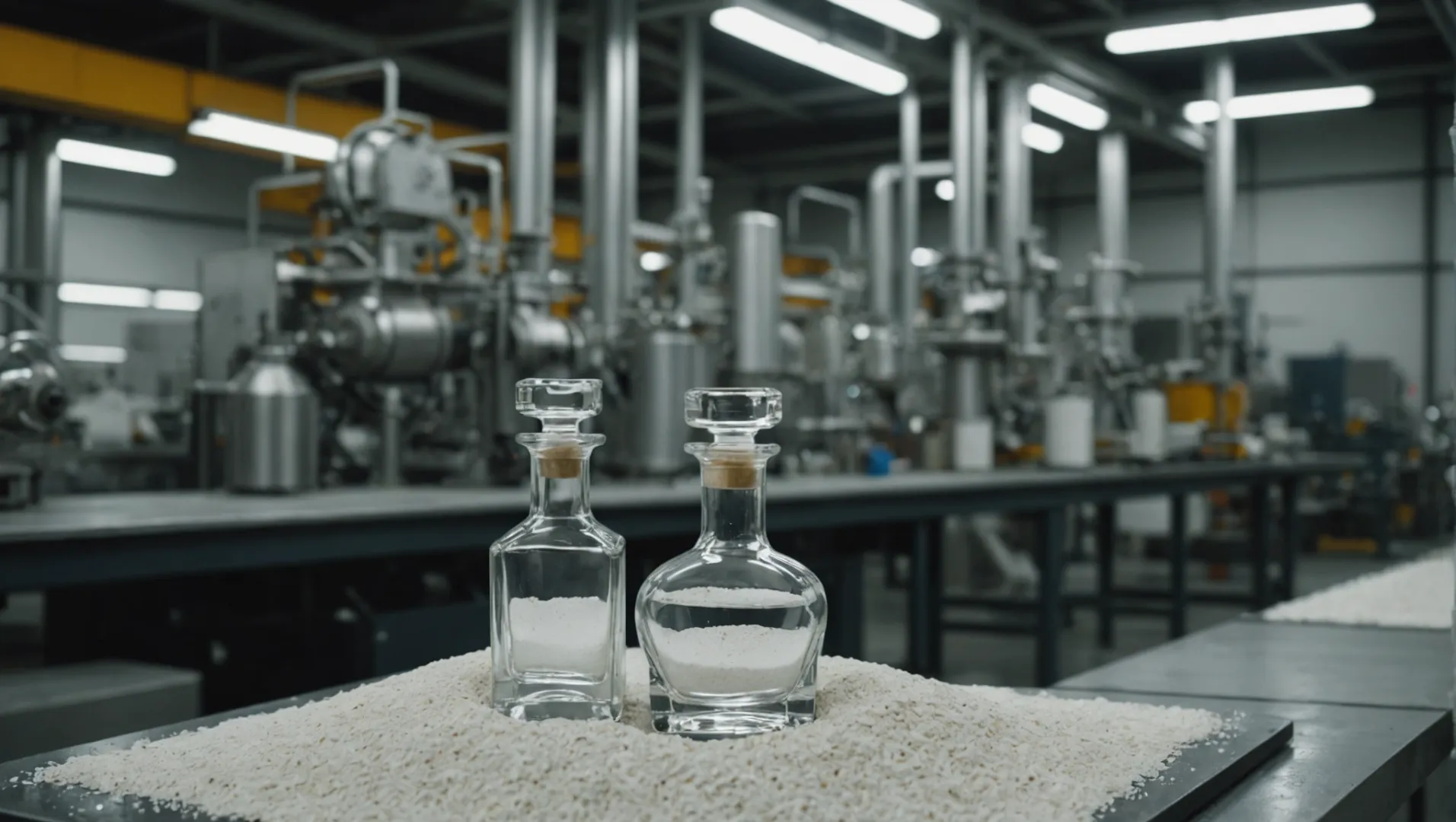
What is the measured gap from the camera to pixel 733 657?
2.67 feet

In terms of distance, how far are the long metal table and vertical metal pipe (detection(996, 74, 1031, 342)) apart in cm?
93

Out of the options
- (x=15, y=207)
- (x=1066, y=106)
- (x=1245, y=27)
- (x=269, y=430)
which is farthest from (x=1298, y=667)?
(x=15, y=207)

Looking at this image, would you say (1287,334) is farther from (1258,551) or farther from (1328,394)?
(1258,551)

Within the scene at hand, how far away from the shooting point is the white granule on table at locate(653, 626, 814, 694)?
2.66 feet

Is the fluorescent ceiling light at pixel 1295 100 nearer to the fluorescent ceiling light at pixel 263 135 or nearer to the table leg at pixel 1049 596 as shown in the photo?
the table leg at pixel 1049 596

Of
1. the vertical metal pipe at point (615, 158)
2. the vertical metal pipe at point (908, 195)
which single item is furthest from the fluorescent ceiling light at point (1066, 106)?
the vertical metal pipe at point (615, 158)

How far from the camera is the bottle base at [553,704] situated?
34.0 inches

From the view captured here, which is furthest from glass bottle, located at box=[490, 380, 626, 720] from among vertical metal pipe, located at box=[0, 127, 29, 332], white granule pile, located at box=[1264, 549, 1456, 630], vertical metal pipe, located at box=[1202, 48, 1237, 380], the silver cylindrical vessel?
vertical metal pipe, located at box=[0, 127, 29, 332]

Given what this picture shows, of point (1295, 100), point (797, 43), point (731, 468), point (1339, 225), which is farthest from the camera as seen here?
point (1339, 225)

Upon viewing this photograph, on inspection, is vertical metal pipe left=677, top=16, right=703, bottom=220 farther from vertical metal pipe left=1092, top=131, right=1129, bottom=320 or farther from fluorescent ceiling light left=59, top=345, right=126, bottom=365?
fluorescent ceiling light left=59, top=345, right=126, bottom=365

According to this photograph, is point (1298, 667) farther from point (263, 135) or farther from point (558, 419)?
point (263, 135)

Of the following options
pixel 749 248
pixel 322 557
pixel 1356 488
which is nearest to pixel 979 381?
pixel 749 248

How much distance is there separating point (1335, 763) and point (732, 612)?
0.51m

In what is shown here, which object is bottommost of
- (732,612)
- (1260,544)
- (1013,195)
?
(1260,544)
